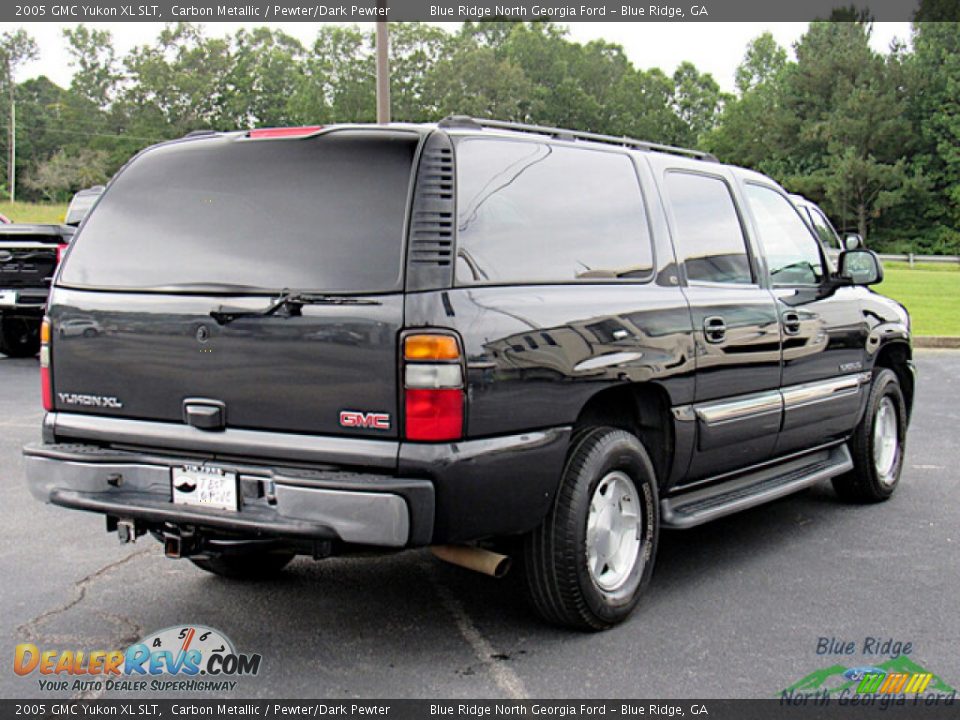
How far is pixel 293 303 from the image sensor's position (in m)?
3.77

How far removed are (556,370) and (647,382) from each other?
0.65 metres

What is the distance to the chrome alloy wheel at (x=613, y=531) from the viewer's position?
14.1 feet

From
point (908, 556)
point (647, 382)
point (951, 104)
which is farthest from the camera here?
point (951, 104)

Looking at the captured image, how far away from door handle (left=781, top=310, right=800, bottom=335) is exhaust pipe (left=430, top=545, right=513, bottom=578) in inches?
86.5

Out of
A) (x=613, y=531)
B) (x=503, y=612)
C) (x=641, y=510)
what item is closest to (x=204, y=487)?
(x=503, y=612)

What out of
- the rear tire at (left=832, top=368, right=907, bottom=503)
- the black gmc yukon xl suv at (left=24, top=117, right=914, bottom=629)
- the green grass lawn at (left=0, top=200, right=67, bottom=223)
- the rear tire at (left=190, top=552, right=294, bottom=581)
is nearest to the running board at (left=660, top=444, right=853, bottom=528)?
the black gmc yukon xl suv at (left=24, top=117, right=914, bottom=629)

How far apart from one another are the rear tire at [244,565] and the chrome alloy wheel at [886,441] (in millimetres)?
3648

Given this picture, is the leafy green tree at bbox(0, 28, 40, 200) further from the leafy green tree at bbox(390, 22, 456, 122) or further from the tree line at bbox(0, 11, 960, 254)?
the leafy green tree at bbox(390, 22, 456, 122)

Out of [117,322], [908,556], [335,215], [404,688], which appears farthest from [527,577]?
[908,556]

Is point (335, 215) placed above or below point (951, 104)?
below

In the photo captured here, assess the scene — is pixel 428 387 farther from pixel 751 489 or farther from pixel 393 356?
pixel 751 489

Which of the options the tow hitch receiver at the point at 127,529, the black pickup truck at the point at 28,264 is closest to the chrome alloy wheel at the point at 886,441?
the tow hitch receiver at the point at 127,529

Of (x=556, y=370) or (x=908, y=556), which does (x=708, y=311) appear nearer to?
(x=556, y=370)

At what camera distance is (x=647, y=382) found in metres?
4.53
